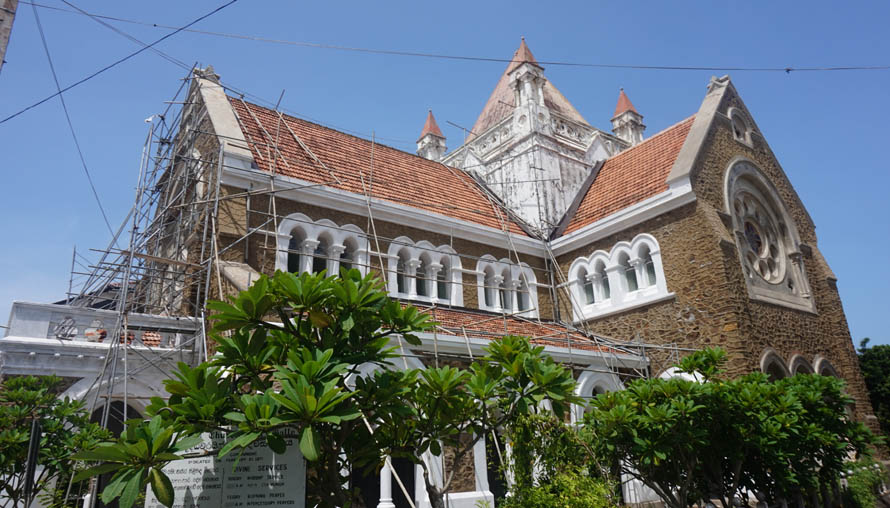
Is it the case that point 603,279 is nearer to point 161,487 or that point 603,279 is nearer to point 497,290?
point 497,290

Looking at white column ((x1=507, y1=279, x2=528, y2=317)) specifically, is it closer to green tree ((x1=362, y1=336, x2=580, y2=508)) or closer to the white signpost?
green tree ((x1=362, y1=336, x2=580, y2=508))

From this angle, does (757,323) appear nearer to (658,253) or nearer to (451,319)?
(658,253)

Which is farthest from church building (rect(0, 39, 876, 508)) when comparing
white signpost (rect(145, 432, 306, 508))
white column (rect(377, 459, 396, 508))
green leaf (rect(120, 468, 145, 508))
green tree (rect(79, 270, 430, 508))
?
green leaf (rect(120, 468, 145, 508))

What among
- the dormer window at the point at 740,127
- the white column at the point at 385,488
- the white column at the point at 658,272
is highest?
the dormer window at the point at 740,127

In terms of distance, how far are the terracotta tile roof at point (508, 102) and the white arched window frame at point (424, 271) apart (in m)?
8.05

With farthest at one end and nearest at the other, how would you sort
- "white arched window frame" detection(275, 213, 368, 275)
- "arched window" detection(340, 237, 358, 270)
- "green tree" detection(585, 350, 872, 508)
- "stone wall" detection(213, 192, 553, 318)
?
"arched window" detection(340, 237, 358, 270) → "white arched window frame" detection(275, 213, 368, 275) → "stone wall" detection(213, 192, 553, 318) → "green tree" detection(585, 350, 872, 508)

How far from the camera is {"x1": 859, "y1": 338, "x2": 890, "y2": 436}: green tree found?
76.7 ft

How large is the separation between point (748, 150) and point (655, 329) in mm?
6652

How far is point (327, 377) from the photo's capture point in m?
4.22

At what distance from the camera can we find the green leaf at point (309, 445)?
380cm

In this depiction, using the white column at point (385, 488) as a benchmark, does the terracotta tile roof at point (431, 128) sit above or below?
above

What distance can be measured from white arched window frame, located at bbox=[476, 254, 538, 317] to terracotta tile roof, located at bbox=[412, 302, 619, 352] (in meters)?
0.82

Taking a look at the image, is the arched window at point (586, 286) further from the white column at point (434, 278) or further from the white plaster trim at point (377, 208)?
the white column at point (434, 278)

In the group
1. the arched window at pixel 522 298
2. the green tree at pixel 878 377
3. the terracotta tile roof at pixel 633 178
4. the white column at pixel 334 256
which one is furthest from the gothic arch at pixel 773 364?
the green tree at pixel 878 377
